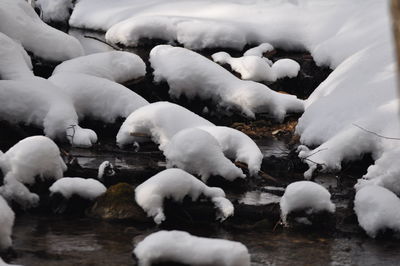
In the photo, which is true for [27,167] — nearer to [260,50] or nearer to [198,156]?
[198,156]

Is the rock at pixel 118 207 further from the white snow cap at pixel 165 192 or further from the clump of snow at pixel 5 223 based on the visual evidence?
the clump of snow at pixel 5 223

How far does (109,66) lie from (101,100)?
4.01ft

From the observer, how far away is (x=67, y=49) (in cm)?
1163

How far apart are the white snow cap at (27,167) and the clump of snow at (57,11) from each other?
Result: 14308 mm

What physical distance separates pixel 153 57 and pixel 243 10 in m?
4.79

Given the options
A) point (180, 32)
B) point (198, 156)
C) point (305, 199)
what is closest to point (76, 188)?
point (198, 156)

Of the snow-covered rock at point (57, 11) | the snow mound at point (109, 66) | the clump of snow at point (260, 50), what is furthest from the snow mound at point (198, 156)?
the snow-covered rock at point (57, 11)

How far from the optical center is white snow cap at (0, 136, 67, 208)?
256 inches

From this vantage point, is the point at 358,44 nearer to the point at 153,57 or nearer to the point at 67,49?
the point at 153,57

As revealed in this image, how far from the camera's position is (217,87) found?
424 inches

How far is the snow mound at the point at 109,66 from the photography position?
10.7m

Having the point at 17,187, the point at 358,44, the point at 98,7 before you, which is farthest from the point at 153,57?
the point at 98,7

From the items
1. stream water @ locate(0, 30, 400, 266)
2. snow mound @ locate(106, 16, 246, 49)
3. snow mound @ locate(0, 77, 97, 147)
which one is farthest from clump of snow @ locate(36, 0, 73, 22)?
stream water @ locate(0, 30, 400, 266)

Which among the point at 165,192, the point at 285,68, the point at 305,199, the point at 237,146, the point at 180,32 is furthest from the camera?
the point at 180,32
